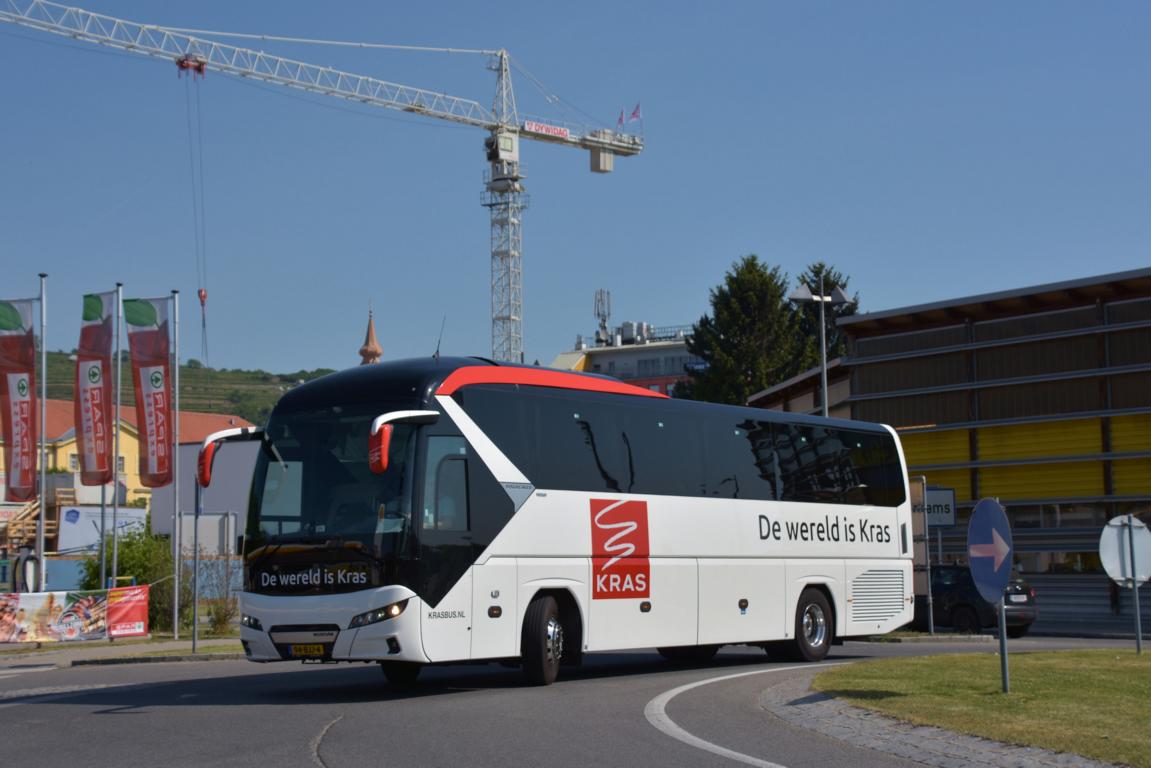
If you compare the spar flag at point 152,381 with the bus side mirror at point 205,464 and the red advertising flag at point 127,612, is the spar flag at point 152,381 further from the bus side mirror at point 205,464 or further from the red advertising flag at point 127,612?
the bus side mirror at point 205,464

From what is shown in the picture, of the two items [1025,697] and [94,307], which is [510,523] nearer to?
[1025,697]

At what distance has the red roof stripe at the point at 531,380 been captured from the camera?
15.6 metres

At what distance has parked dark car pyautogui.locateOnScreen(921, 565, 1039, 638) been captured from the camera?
98.1 ft

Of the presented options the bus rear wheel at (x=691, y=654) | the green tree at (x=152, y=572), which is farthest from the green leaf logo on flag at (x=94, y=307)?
the bus rear wheel at (x=691, y=654)

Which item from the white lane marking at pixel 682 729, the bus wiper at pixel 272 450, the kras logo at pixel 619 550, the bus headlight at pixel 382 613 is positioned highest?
the bus wiper at pixel 272 450

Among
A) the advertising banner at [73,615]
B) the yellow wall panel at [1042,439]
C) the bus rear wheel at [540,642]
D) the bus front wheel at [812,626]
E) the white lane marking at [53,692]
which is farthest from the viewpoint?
the yellow wall panel at [1042,439]

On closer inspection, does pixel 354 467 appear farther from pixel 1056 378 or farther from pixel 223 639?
pixel 1056 378

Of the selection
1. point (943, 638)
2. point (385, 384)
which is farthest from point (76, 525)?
point (385, 384)

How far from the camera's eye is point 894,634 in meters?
28.3

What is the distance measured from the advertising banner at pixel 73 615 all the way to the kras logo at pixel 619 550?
18.6 m

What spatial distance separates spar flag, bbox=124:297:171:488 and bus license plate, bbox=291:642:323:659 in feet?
70.3

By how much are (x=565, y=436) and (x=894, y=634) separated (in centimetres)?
1393

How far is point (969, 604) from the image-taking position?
30312mm

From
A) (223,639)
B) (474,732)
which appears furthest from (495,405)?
(223,639)
